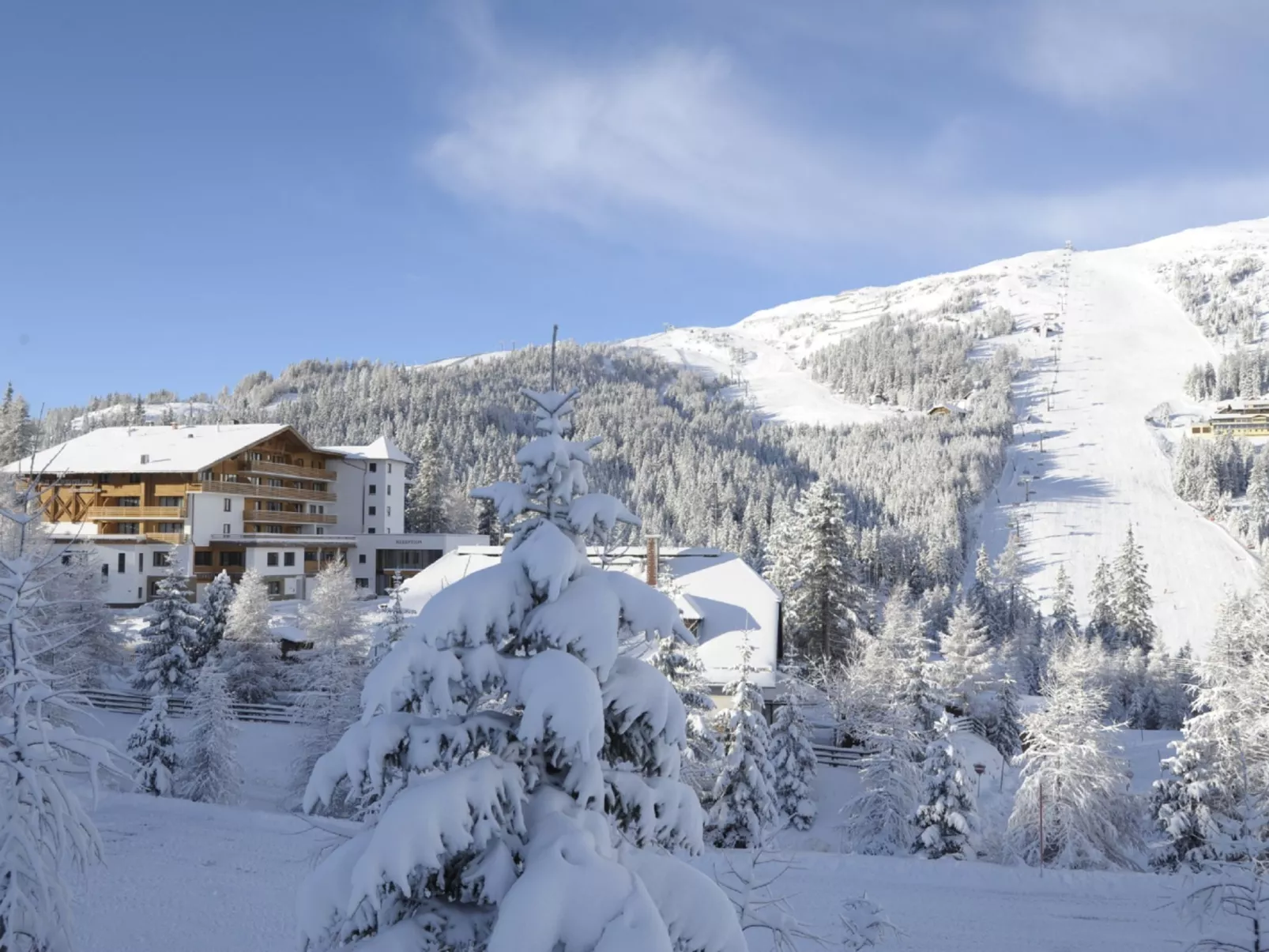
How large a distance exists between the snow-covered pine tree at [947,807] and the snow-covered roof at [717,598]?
9707mm

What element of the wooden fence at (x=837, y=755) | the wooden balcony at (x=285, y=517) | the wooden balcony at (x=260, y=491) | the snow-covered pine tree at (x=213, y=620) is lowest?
A: the wooden fence at (x=837, y=755)

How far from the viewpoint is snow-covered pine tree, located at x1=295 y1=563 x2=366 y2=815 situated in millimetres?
26953

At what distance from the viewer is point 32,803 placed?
7953 mm

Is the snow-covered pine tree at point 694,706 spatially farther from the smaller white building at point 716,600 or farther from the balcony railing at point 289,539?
the balcony railing at point 289,539

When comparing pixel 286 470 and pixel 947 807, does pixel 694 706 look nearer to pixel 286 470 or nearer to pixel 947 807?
pixel 947 807

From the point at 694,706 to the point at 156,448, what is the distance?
43.3 m

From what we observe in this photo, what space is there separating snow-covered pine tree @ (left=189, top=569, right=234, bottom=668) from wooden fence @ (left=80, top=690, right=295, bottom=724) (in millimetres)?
2071

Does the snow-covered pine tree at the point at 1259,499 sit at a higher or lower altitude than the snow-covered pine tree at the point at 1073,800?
higher

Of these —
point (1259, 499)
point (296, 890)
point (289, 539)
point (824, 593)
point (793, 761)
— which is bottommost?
point (793, 761)

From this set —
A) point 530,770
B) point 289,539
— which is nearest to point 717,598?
point 289,539

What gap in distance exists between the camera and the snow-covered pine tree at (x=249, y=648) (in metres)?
35.8

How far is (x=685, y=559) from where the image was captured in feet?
146

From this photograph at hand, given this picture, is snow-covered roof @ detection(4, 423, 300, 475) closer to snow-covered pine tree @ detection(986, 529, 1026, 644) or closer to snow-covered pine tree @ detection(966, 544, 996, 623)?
snow-covered pine tree @ detection(986, 529, 1026, 644)

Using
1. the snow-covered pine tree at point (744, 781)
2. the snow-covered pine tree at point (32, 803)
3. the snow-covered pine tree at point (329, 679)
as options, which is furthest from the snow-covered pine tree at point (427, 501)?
the snow-covered pine tree at point (32, 803)
